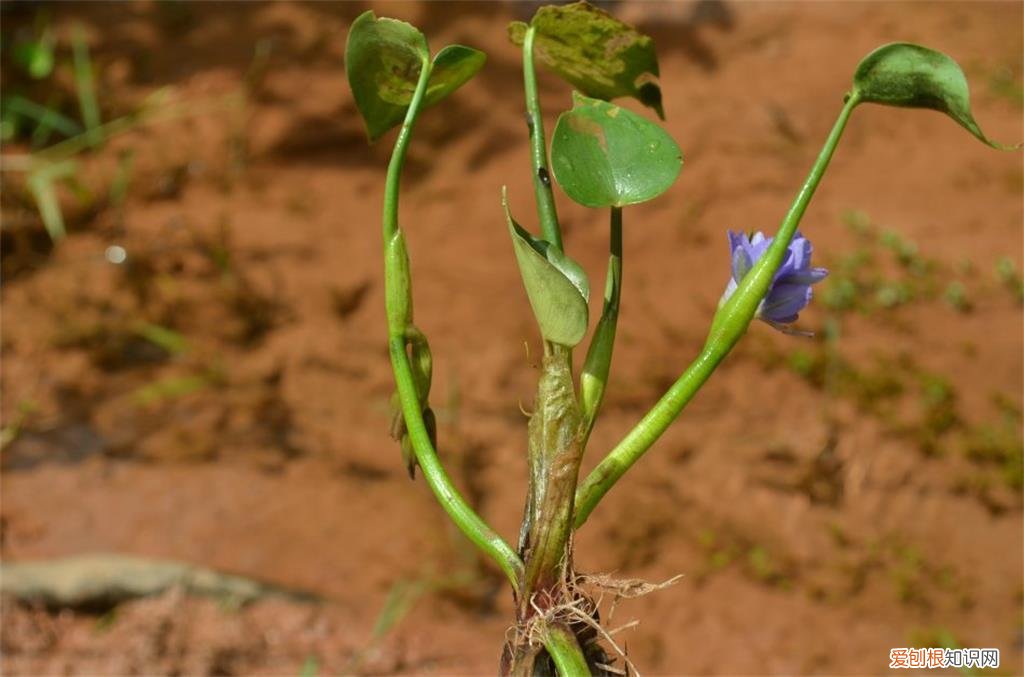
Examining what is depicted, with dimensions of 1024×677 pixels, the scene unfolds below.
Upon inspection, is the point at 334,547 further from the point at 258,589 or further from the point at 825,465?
the point at 825,465

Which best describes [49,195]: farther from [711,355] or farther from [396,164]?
[711,355]

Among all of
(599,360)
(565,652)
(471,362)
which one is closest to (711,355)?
(599,360)

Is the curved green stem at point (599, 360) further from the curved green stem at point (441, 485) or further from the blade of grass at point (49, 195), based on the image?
the blade of grass at point (49, 195)

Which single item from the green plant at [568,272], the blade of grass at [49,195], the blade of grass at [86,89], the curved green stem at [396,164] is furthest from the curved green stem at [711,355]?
the blade of grass at [86,89]

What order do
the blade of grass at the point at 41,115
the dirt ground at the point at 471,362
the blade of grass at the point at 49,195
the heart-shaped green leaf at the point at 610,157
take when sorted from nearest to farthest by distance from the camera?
the heart-shaped green leaf at the point at 610,157 → the dirt ground at the point at 471,362 → the blade of grass at the point at 49,195 → the blade of grass at the point at 41,115

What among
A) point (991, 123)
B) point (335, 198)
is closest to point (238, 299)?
point (335, 198)

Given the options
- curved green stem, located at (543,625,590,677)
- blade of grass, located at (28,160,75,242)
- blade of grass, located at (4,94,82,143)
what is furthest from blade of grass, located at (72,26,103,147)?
curved green stem, located at (543,625,590,677)
